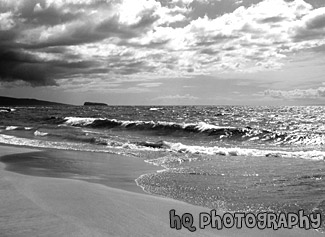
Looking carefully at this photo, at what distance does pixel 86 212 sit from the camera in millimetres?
5562

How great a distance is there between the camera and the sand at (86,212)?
472 centimetres

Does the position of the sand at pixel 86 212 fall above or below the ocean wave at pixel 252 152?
above

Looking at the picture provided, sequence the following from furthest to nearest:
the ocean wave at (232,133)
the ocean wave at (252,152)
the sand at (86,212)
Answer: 1. the ocean wave at (232,133)
2. the ocean wave at (252,152)
3. the sand at (86,212)

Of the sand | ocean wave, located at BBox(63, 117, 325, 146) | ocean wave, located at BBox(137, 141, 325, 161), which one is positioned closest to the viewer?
the sand

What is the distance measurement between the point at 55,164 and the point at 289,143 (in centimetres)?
1742

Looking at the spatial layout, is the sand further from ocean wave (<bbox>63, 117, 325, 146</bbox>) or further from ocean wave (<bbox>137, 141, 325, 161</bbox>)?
ocean wave (<bbox>63, 117, 325, 146</bbox>)

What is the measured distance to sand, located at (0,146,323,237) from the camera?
4716 millimetres

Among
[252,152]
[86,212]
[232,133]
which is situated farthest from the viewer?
[232,133]

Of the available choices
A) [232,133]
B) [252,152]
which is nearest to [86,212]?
[252,152]

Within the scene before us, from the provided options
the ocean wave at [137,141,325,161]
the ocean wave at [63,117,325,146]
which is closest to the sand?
the ocean wave at [137,141,325,161]

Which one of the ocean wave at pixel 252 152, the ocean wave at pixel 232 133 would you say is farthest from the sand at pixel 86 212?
the ocean wave at pixel 232 133

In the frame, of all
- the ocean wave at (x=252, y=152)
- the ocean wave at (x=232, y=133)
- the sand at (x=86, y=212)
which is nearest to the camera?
the sand at (x=86, y=212)

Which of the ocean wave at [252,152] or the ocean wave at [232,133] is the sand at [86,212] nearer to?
the ocean wave at [252,152]

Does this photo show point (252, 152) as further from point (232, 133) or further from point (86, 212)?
point (86, 212)
